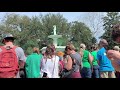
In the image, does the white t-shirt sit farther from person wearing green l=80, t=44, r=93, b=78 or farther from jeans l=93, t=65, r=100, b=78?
jeans l=93, t=65, r=100, b=78

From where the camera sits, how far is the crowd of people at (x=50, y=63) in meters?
5.38

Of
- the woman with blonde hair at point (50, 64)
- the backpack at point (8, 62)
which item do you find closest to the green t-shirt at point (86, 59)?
the woman with blonde hair at point (50, 64)

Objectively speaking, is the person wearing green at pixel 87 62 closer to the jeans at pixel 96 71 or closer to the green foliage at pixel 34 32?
the jeans at pixel 96 71

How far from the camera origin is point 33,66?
6.38 m

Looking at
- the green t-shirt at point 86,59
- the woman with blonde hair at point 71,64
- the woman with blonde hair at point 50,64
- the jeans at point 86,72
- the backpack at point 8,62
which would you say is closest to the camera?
the backpack at point 8,62

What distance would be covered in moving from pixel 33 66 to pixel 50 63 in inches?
13.0

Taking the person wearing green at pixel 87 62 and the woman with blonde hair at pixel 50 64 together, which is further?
the person wearing green at pixel 87 62

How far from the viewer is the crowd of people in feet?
17.7

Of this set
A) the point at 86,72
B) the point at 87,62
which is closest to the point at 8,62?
the point at 86,72

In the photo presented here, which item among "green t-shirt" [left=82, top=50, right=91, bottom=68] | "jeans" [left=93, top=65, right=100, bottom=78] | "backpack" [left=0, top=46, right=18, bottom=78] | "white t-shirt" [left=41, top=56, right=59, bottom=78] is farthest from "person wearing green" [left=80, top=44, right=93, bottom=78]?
"backpack" [left=0, top=46, right=18, bottom=78]
